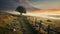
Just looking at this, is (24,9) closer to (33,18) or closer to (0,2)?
(33,18)

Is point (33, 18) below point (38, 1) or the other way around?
below

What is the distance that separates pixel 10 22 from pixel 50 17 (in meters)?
1.02

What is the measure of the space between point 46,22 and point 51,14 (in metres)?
0.25

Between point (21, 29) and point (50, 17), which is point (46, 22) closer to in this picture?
point (50, 17)

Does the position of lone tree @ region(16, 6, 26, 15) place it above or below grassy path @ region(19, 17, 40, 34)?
above

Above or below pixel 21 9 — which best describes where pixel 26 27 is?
below

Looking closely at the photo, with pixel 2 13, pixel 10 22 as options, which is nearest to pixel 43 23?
pixel 10 22

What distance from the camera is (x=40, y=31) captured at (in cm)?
345

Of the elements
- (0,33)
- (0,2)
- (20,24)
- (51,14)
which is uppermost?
(0,2)

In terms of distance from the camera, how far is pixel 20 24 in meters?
3.54

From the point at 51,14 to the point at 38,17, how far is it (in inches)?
13.4

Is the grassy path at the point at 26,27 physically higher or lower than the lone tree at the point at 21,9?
lower

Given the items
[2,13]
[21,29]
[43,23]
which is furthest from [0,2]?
[43,23]

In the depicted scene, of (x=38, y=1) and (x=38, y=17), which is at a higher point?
(x=38, y=1)
